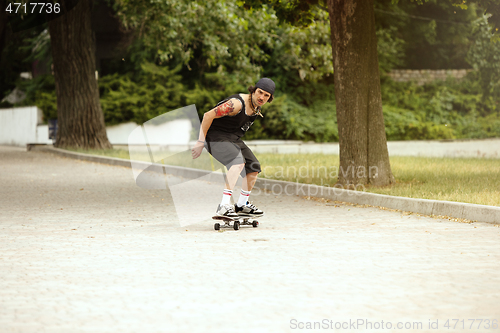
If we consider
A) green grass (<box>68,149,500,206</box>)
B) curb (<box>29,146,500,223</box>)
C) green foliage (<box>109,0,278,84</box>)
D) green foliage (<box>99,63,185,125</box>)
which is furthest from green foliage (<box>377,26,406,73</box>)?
curb (<box>29,146,500,223</box>)

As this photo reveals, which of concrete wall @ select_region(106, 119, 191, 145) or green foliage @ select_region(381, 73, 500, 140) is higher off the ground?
green foliage @ select_region(381, 73, 500, 140)

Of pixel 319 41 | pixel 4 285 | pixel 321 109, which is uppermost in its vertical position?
pixel 319 41

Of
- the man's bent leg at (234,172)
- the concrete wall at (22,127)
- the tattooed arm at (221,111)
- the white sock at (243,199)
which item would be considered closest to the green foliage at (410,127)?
the concrete wall at (22,127)

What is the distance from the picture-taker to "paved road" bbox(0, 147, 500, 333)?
4422mm

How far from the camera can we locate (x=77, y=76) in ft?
79.4

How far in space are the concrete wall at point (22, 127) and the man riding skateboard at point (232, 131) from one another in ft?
79.2

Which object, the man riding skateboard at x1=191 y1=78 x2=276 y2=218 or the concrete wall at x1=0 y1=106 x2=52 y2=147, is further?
the concrete wall at x1=0 y1=106 x2=52 y2=147

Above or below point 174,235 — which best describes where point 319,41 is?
above

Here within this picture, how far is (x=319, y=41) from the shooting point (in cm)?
2678

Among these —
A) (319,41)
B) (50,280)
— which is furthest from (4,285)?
(319,41)

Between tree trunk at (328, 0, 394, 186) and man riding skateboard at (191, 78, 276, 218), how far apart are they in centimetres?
410

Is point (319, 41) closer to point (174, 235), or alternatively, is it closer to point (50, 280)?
point (174, 235)

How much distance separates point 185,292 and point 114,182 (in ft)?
32.1

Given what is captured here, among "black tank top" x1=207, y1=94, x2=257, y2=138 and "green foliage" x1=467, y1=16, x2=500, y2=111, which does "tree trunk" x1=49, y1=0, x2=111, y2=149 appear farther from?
"black tank top" x1=207, y1=94, x2=257, y2=138
